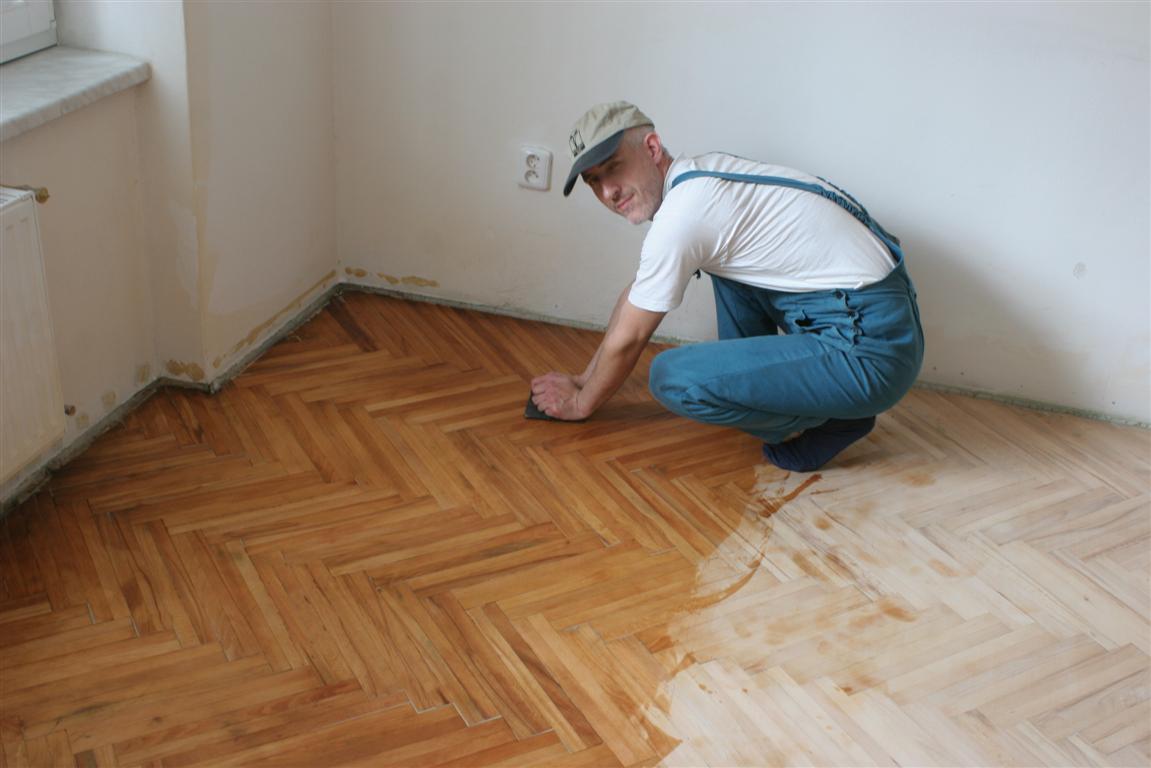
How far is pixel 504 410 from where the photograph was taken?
288 cm

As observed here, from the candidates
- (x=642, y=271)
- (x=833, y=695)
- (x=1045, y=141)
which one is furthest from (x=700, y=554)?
(x=1045, y=141)

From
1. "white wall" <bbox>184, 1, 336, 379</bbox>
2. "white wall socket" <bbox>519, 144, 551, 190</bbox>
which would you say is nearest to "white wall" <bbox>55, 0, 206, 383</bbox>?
"white wall" <bbox>184, 1, 336, 379</bbox>

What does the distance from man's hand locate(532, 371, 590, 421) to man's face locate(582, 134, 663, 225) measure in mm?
544

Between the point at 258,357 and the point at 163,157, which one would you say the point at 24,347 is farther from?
the point at 258,357

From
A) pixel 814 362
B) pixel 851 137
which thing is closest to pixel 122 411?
pixel 814 362

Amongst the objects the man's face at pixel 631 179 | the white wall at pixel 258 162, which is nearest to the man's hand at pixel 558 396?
the man's face at pixel 631 179

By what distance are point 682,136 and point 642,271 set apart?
2.16 feet

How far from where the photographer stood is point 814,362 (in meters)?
2.55

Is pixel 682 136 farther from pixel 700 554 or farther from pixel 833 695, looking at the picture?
pixel 833 695

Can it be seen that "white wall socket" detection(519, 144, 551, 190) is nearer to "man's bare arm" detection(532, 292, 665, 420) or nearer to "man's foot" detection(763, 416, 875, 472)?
"man's bare arm" detection(532, 292, 665, 420)

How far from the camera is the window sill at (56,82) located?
2.14m

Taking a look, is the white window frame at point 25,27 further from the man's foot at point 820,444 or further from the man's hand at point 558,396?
the man's foot at point 820,444

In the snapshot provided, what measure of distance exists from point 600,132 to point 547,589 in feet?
3.14

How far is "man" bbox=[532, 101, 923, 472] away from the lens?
7.95 ft
